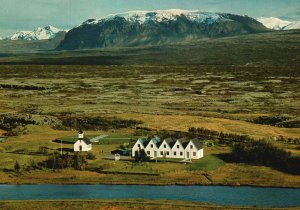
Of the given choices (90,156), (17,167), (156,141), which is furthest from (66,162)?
(156,141)

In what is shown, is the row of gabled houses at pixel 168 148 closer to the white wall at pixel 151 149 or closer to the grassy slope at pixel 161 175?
the white wall at pixel 151 149

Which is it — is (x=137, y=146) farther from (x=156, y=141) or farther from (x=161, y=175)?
(x=161, y=175)

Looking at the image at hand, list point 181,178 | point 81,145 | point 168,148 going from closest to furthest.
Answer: point 181,178, point 168,148, point 81,145

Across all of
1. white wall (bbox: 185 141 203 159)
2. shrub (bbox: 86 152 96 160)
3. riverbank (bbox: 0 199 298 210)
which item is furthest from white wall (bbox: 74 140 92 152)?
riverbank (bbox: 0 199 298 210)

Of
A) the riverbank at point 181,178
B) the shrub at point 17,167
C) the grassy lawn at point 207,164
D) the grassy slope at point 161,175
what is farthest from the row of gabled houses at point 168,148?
the shrub at point 17,167

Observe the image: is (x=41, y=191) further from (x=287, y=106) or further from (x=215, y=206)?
Answer: (x=287, y=106)

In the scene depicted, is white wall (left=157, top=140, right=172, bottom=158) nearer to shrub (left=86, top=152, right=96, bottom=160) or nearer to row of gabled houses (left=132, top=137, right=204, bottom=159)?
row of gabled houses (left=132, top=137, right=204, bottom=159)
